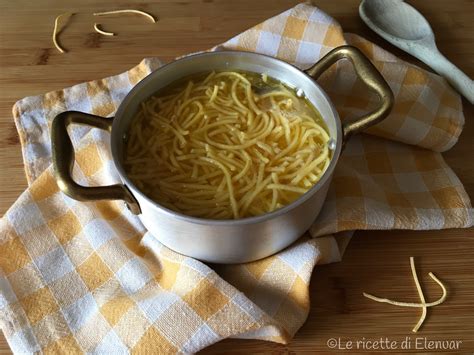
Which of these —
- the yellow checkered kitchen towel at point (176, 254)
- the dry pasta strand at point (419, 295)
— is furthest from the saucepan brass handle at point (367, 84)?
the dry pasta strand at point (419, 295)

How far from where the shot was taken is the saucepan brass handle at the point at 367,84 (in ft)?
3.07

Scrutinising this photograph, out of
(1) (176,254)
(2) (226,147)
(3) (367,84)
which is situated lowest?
(1) (176,254)

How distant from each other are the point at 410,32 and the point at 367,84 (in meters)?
0.57

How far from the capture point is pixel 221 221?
84 centimetres

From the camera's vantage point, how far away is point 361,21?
1.50 metres

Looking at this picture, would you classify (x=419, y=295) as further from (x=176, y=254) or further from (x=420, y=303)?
(x=176, y=254)

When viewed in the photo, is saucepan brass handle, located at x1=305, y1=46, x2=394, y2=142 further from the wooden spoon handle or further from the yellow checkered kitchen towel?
the wooden spoon handle

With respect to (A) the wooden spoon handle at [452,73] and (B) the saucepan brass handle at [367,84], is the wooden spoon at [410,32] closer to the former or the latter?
(A) the wooden spoon handle at [452,73]

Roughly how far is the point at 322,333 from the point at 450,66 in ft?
2.45

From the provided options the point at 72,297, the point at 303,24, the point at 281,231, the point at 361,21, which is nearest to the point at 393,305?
the point at 281,231

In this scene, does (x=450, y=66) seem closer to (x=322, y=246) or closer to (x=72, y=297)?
(x=322, y=246)

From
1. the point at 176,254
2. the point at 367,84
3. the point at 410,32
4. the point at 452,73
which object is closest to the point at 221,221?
the point at 176,254

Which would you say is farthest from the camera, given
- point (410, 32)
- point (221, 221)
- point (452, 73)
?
point (410, 32)

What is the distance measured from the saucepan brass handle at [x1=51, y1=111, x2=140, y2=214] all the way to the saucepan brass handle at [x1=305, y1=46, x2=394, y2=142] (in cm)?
41
